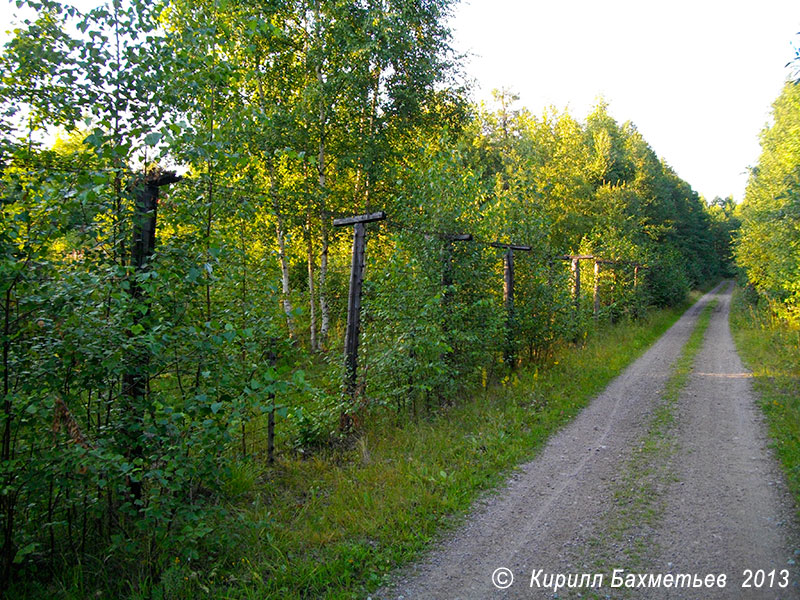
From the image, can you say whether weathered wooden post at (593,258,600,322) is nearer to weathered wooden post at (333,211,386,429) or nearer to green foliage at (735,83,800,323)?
green foliage at (735,83,800,323)

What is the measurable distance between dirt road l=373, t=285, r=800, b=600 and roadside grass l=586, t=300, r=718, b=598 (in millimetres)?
13

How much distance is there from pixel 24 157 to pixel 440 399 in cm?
638

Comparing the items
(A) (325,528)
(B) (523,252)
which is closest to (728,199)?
(B) (523,252)

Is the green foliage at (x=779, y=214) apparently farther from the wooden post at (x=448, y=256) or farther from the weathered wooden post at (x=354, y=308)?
the weathered wooden post at (x=354, y=308)

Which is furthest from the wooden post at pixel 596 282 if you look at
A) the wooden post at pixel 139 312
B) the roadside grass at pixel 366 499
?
the wooden post at pixel 139 312

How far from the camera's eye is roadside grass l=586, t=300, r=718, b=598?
3867 millimetres

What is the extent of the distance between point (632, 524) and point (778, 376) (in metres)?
7.86

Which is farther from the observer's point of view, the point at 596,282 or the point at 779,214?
the point at 596,282

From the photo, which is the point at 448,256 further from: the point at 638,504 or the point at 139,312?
the point at 139,312

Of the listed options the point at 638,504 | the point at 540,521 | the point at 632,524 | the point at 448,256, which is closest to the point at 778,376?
the point at 638,504

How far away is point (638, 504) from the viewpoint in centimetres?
472

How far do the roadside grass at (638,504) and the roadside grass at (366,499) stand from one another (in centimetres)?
120

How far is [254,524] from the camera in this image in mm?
3893

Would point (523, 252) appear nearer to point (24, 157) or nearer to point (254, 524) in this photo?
point (254, 524)
